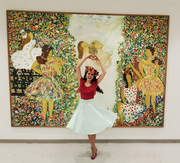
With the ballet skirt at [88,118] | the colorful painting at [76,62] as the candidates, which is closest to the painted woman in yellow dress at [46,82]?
the colorful painting at [76,62]

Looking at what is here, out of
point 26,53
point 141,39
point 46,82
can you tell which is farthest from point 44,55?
point 141,39

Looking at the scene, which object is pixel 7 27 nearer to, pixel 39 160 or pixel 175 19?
pixel 39 160

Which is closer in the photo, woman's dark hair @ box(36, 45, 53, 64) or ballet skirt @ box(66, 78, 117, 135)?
ballet skirt @ box(66, 78, 117, 135)

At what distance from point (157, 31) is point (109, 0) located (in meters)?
0.89

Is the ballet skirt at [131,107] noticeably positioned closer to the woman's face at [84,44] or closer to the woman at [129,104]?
the woman at [129,104]

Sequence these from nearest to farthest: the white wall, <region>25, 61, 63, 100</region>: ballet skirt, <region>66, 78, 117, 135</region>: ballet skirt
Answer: <region>66, 78, 117, 135</region>: ballet skirt
the white wall
<region>25, 61, 63, 100</region>: ballet skirt

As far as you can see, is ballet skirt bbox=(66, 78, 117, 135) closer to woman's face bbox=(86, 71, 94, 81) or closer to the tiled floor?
woman's face bbox=(86, 71, 94, 81)

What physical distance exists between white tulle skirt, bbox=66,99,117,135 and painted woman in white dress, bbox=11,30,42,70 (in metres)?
1.06

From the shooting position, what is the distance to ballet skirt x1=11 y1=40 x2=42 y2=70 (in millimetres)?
2529

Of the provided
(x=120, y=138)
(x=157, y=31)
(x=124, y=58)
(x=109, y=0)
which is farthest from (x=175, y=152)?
(x=109, y=0)

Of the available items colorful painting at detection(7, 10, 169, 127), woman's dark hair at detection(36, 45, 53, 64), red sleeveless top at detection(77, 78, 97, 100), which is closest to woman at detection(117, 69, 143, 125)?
colorful painting at detection(7, 10, 169, 127)

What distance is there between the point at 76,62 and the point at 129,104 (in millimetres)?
1117

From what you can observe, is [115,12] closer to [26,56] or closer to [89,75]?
[89,75]

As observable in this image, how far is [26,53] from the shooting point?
254cm
